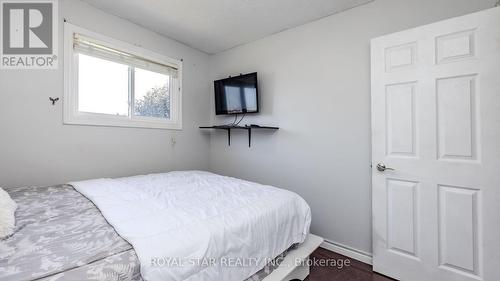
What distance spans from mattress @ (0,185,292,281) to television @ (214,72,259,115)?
6.66 feet

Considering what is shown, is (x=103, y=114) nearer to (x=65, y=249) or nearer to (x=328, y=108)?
(x=65, y=249)

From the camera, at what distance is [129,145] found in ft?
8.53

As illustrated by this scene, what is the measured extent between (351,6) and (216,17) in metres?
1.44

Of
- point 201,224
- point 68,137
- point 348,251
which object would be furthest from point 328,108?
point 68,137

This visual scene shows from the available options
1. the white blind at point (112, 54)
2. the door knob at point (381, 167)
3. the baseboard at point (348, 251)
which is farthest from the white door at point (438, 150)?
the white blind at point (112, 54)

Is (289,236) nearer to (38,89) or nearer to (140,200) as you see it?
(140,200)

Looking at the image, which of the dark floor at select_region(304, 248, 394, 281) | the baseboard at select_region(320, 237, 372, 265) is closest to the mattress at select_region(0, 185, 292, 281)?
the dark floor at select_region(304, 248, 394, 281)

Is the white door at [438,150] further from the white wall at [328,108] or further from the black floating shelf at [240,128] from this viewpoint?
the black floating shelf at [240,128]

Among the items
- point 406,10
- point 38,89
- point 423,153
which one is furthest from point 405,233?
point 38,89

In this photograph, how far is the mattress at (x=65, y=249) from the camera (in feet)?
2.37

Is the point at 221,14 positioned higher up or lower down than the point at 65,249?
higher up

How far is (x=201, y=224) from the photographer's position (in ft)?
3.54

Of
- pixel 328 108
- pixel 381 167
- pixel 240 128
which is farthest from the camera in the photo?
pixel 240 128

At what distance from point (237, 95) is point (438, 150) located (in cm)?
224
